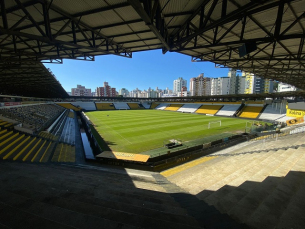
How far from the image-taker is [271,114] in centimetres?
3200

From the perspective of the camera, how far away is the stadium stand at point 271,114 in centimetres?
3035

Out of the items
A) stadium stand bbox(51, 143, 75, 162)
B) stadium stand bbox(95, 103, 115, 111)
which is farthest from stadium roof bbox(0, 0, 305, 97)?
stadium stand bbox(95, 103, 115, 111)

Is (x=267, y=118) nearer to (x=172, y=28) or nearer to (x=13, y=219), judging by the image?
(x=172, y=28)

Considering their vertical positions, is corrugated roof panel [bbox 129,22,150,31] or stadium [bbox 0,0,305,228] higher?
corrugated roof panel [bbox 129,22,150,31]

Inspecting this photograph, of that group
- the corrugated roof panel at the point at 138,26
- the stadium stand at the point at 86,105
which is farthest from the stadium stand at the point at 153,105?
the corrugated roof panel at the point at 138,26

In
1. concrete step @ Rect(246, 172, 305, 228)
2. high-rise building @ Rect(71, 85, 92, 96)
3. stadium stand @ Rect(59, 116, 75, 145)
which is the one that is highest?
high-rise building @ Rect(71, 85, 92, 96)

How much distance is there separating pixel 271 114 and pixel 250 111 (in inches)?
192

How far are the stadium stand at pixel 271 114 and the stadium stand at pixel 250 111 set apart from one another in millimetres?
1161

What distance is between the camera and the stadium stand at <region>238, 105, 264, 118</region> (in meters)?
34.4

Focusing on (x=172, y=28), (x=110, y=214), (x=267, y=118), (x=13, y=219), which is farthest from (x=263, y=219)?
(x=267, y=118)

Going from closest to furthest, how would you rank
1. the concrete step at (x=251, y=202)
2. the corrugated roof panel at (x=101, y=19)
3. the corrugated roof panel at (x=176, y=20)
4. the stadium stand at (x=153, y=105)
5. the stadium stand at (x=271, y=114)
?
the concrete step at (x=251, y=202)
the corrugated roof panel at (x=101, y=19)
the corrugated roof panel at (x=176, y=20)
the stadium stand at (x=271, y=114)
the stadium stand at (x=153, y=105)

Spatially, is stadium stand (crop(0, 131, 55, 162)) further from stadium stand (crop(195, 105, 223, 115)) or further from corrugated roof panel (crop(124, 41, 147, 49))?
stadium stand (crop(195, 105, 223, 115))

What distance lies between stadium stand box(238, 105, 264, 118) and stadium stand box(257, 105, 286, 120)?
1.16 meters

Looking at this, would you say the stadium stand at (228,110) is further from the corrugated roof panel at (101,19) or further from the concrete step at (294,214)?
the corrugated roof panel at (101,19)
